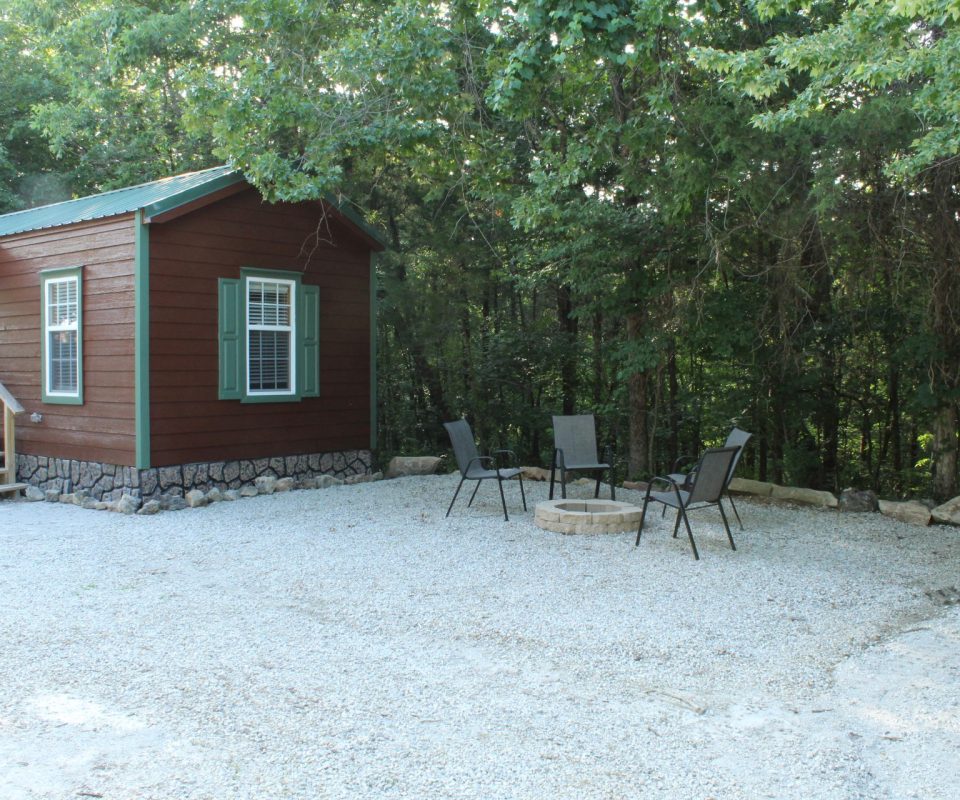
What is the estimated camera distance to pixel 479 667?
3.48 metres

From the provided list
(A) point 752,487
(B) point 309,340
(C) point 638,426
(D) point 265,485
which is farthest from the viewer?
(C) point 638,426

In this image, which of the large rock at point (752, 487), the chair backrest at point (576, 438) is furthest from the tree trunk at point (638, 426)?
the chair backrest at point (576, 438)

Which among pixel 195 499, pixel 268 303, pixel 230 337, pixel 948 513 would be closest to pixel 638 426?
pixel 948 513

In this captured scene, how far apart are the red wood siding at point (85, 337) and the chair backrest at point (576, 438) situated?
381 cm

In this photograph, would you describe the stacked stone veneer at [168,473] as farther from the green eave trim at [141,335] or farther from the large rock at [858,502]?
the large rock at [858,502]

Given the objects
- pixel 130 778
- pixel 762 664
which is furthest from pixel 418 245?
pixel 130 778

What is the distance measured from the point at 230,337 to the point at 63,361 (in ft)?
5.65

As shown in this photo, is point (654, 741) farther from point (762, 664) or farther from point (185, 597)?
point (185, 597)

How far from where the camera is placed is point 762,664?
352 cm

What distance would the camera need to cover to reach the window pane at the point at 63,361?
319 inches

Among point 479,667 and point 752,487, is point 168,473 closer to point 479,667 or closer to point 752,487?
point 479,667

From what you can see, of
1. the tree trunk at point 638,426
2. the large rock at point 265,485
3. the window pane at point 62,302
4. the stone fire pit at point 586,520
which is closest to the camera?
the stone fire pit at point 586,520

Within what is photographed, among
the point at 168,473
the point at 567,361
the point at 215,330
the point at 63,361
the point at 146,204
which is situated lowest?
the point at 168,473

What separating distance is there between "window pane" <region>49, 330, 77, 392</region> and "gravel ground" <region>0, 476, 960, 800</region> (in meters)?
2.54
